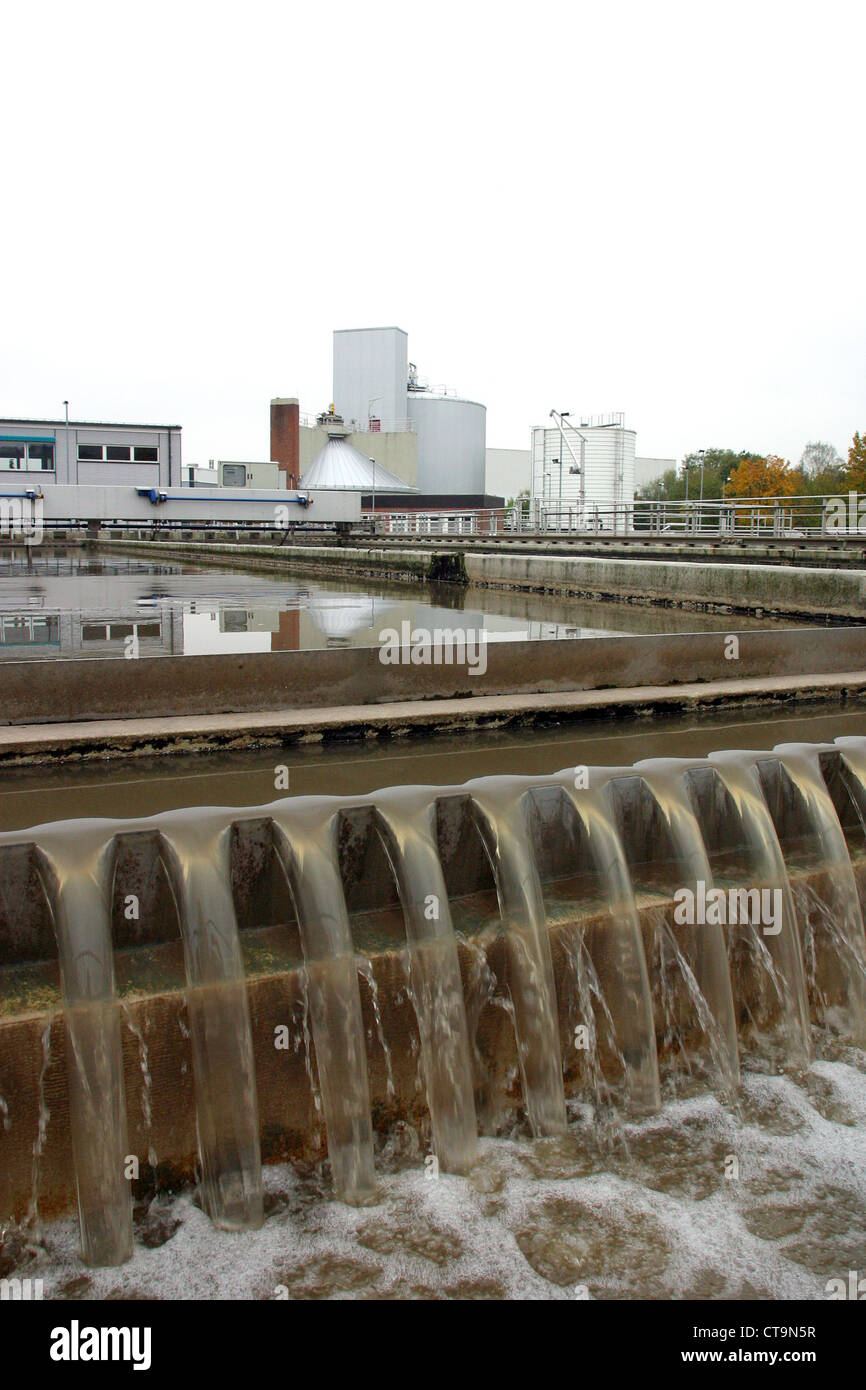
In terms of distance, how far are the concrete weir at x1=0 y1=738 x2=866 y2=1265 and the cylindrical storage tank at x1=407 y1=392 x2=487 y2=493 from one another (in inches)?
2998

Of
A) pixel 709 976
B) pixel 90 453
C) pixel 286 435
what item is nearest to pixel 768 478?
pixel 286 435

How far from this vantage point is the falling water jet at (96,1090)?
3.34 meters

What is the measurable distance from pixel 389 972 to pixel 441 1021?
0.90ft

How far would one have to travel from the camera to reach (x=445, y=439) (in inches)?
3113

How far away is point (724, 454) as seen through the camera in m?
104

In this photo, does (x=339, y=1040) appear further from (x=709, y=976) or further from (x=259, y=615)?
(x=259, y=615)

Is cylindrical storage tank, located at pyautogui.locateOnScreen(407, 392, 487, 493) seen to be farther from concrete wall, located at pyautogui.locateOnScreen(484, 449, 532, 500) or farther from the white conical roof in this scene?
concrete wall, located at pyautogui.locateOnScreen(484, 449, 532, 500)

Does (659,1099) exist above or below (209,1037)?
below

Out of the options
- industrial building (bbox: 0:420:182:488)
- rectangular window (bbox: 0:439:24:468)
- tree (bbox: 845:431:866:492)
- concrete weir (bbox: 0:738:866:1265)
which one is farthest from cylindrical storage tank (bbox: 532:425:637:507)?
concrete weir (bbox: 0:738:866:1265)

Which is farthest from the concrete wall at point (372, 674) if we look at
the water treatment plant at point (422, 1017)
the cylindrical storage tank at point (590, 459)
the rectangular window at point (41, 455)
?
the cylindrical storage tank at point (590, 459)

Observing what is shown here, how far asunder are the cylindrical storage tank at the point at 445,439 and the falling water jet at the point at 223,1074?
7742 cm
